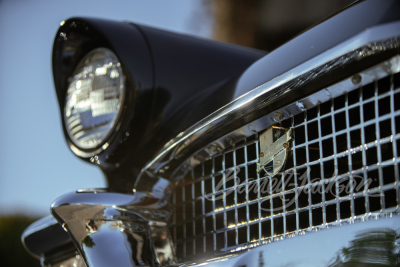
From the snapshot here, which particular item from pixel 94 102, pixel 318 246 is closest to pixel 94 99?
pixel 94 102

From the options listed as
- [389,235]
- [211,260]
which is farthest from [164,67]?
[389,235]

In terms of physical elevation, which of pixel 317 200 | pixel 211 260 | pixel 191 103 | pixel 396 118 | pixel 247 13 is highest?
pixel 247 13

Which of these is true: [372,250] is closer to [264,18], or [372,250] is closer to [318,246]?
[318,246]

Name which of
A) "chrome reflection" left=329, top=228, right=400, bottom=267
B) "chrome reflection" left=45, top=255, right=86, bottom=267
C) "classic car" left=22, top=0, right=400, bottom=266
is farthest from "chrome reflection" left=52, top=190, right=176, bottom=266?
"chrome reflection" left=329, top=228, right=400, bottom=267

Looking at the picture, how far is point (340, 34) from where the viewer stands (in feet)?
3.18

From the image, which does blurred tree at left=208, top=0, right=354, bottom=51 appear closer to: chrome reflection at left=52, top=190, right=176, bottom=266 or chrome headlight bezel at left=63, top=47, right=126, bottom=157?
chrome headlight bezel at left=63, top=47, right=126, bottom=157

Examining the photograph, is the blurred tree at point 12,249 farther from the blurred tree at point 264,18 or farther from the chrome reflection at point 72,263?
the chrome reflection at point 72,263

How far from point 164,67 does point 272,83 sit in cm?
48

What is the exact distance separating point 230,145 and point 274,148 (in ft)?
0.52

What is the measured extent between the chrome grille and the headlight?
0.78ft

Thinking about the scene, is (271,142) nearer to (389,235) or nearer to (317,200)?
(317,200)

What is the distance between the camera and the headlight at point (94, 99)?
1405mm

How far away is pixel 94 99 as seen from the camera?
143 centimetres

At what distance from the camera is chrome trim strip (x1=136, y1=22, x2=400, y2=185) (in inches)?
32.9
